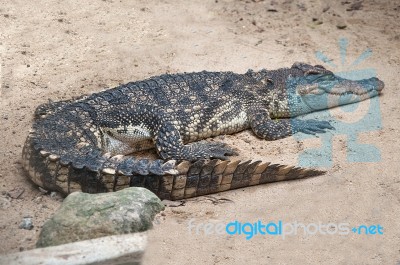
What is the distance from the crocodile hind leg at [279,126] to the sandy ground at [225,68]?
4.0 inches

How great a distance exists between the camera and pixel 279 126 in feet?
17.4

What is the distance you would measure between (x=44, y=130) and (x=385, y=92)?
3311 millimetres

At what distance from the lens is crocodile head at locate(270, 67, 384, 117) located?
18.5 feet

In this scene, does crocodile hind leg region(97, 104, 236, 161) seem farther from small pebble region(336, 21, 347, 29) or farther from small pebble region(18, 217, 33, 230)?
small pebble region(336, 21, 347, 29)

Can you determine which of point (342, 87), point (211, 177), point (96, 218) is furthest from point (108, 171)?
point (342, 87)

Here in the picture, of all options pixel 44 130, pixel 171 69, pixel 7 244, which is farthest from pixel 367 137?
pixel 7 244

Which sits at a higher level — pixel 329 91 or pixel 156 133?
pixel 329 91

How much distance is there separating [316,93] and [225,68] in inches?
41.8

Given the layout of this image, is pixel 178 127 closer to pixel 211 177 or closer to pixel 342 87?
pixel 211 177

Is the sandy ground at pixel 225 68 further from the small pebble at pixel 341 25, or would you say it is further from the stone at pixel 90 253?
the stone at pixel 90 253

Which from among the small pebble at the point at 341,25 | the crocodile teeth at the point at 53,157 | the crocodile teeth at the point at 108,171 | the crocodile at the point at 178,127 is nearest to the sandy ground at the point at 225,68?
the small pebble at the point at 341,25

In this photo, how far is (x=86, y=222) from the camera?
11.3 feet

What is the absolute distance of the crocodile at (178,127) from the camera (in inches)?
161

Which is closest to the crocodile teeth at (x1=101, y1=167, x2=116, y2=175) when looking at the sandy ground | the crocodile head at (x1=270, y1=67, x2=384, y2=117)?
the sandy ground
